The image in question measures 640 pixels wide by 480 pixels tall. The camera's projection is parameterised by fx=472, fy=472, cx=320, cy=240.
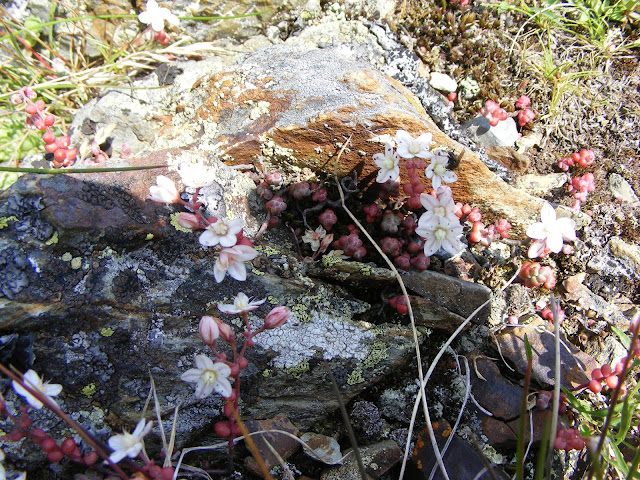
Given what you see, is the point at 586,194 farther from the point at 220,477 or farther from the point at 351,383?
the point at 220,477

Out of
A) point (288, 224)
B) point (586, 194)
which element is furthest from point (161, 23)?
point (586, 194)

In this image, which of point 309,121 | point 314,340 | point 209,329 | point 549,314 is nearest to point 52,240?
point 209,329

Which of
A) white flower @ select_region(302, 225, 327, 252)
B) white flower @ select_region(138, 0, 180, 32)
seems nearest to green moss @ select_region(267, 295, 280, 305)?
white flower @ select_region(302, 225, 327, 252)

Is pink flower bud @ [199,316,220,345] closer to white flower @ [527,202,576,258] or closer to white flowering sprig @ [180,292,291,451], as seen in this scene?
white flowering sprig @ [180,292,291,451]

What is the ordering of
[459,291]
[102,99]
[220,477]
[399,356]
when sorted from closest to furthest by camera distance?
[220,477] → [399,356] → [459,291] → [102,99]

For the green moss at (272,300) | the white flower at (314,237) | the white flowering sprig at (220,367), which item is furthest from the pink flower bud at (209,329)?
the white flower at (314,237)

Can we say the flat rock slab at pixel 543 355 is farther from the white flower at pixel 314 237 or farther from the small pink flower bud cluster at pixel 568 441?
the white flower at pixel 314 237

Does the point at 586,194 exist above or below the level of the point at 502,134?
below

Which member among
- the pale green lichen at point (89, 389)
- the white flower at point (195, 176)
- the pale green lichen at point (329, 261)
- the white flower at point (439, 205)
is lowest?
the pale green lichen at point (89, 389)
